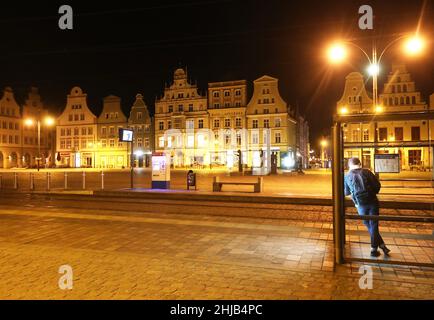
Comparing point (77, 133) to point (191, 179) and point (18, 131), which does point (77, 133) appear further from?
point (191, 179)

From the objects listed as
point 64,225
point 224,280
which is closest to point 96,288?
point 224,280

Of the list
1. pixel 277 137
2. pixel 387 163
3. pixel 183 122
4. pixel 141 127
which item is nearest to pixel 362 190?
pixel 387 163

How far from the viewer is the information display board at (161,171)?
17.8 meters

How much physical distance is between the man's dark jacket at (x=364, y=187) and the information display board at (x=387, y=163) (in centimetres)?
61

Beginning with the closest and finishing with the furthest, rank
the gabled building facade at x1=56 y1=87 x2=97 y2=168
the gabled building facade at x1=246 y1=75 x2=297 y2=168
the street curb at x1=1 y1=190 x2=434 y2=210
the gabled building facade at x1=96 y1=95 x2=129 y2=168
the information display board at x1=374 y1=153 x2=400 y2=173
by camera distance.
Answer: the information display board at x1=374 y1=153 x2=400 y2=173 < the street curb at x1=1 y1=190 x2=434 y2=210 < the gabled building facade at x1=246 y1=75 x2=297 y2=168 < the gabled building facade at x1=96 y1=95 x2=129 y2=168 < the gabled building facade at x1=56 y1=87 x2=97 y2=168

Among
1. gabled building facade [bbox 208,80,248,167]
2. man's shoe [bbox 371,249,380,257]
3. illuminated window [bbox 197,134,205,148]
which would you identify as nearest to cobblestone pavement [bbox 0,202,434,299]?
man's shoe [bbox 371,249,380,257]

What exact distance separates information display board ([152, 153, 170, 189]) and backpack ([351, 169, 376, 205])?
40.7 ft

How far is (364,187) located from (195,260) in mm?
3329

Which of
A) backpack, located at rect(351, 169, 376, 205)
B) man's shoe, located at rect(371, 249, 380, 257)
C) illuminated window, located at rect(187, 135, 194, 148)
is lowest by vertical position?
man's shoe, located at rect(371, 249, 380, 257)

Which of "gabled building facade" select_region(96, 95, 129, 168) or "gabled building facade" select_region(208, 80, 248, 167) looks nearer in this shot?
"gabled building facade" select_region(208, 80, 248, 167)

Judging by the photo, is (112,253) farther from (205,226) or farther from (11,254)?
(205,226)

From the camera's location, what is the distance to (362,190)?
249 inches

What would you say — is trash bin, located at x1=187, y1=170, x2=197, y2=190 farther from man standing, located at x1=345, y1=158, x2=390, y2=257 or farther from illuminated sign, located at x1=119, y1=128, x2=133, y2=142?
man standing, located at x1=345, y1=158, x2=390, y2=257

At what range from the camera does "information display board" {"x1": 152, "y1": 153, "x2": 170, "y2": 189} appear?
1777 centimetres
